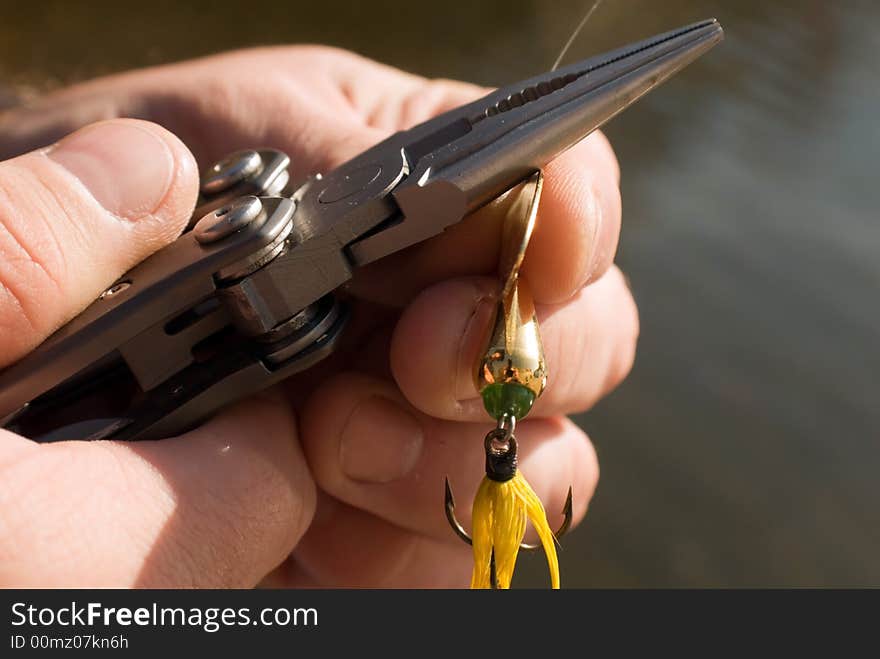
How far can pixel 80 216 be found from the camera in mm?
1024

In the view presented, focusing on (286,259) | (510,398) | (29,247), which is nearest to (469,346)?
(510,398)

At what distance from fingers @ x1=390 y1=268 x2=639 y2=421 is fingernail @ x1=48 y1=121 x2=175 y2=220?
0.34 metres

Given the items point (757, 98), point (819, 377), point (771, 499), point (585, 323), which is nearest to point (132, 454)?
point (585, 323)

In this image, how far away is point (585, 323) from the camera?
1.35 m

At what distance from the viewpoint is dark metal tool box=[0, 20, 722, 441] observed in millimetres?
983

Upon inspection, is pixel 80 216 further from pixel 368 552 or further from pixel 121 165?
pixel 368 552

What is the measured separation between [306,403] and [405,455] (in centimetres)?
16

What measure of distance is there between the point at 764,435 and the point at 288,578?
40.4 inches

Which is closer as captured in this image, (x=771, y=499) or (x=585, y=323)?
(x=585, y=323)

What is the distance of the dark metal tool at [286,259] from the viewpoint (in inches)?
38.7

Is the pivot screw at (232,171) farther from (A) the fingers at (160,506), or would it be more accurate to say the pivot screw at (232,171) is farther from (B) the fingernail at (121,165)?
(A) the fingers at (160,506)

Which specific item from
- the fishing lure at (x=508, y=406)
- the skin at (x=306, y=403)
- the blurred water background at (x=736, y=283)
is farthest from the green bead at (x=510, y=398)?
the blurred water background at (x=736, y=283)
